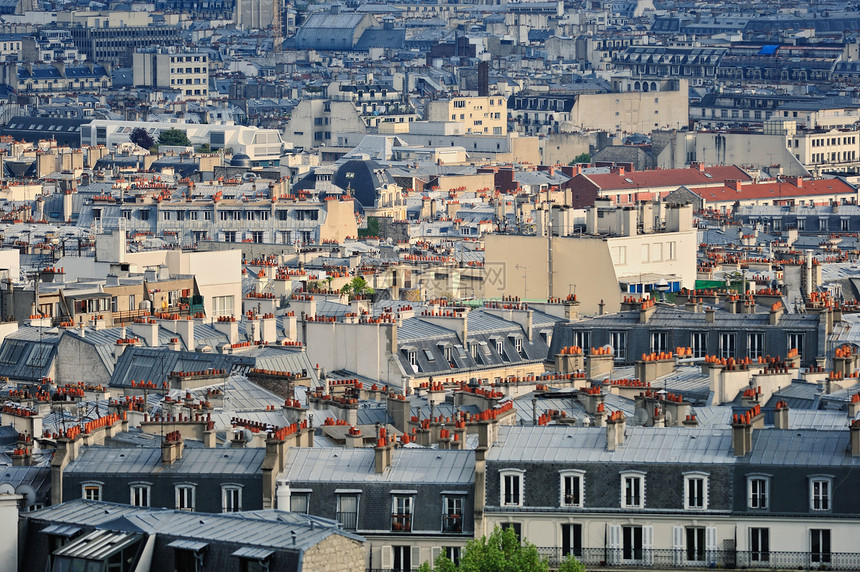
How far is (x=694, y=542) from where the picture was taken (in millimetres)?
35719

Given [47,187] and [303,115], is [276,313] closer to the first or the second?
[47,187]

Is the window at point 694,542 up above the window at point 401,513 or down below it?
below

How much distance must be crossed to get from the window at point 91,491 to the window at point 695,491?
7.25 metres

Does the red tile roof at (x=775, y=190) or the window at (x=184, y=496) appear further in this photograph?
the red tile roof at (x=775, y=190)

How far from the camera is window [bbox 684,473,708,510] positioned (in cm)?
3591

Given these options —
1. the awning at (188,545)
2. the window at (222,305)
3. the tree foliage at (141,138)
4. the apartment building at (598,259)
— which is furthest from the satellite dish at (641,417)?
the tree foliage at (141,138)

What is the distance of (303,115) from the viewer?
637ft

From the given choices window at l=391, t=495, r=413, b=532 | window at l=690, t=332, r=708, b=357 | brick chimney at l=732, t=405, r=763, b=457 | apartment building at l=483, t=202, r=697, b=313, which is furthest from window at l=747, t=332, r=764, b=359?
window at l=391, t=495, r=413, b=532

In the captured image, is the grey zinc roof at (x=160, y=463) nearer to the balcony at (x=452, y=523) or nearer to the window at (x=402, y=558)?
the window at (x=402, y=558)

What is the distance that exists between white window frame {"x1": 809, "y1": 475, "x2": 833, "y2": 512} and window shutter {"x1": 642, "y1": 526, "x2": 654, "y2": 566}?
1919 mm

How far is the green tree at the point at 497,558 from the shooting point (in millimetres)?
32688

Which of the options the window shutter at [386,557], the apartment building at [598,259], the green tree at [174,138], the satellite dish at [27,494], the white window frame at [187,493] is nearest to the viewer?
the window shutter at [386,557]

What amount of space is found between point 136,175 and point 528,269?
6792cm

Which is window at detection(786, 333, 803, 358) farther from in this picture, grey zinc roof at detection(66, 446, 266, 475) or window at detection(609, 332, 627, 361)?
grey zinc roof at detection(66, 446, 266, 475)
